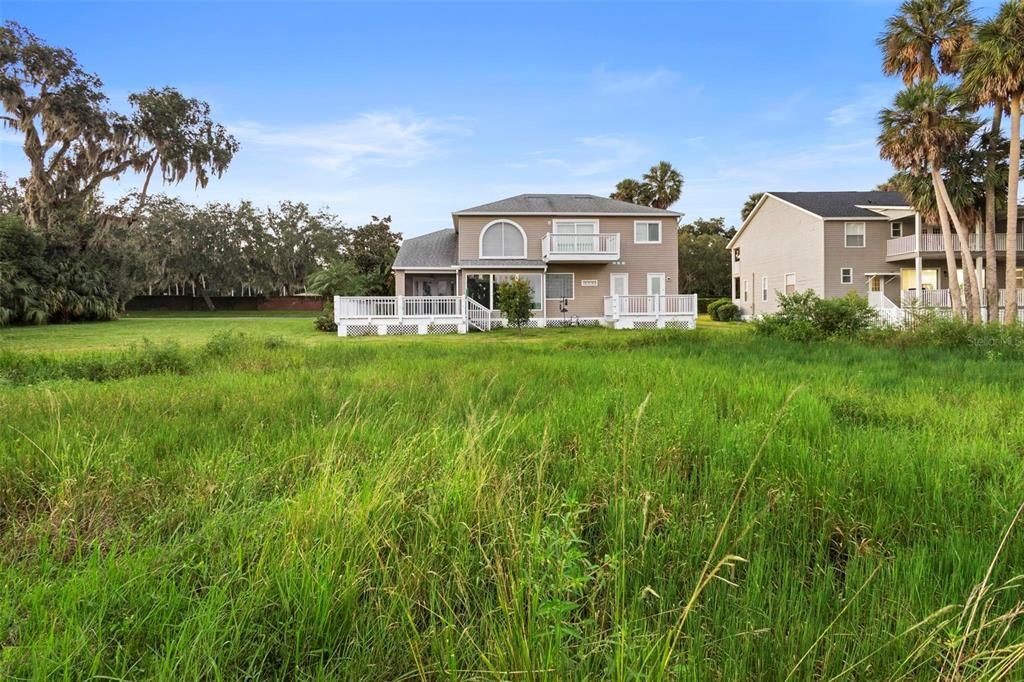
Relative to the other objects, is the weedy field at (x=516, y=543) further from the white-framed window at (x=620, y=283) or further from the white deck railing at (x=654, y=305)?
the white-framed window at (x=620, y=283)

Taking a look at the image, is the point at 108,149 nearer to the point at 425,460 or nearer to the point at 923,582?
the point at 425,460

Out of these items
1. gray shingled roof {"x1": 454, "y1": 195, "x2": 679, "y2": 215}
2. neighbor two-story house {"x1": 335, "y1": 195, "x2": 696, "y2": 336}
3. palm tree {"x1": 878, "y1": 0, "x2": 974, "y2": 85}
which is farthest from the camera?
gray shingled roof {"x1": 454, "y1": 195, "x2": 679, "y2": 215}

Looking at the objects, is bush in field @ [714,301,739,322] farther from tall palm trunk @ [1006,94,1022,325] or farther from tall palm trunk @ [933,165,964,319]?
tall palm trunk @ [1006,94,1022,325]

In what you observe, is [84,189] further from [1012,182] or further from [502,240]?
[1012,182]

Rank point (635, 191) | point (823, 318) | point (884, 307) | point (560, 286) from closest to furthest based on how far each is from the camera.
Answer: point (823, 318), point (884, 307), point (560, 286), point (635, 191)

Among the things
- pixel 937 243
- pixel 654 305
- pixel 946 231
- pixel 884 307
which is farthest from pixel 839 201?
pixel 654 305

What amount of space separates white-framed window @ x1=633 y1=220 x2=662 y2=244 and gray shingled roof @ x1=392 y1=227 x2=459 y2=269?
9.67 metres

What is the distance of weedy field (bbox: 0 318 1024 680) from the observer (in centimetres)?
147

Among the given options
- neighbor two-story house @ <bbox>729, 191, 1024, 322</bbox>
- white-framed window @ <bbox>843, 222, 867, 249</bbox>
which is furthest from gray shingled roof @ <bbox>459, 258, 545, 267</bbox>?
white-framed window @ <bbox>843, 222, 867, 249</bbox>

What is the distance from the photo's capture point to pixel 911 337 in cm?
1169

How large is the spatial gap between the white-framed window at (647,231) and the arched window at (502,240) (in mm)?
6083

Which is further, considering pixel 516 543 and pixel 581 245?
pixel 581 245

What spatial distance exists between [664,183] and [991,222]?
23411 mm

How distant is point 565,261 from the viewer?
26000 millimetres
